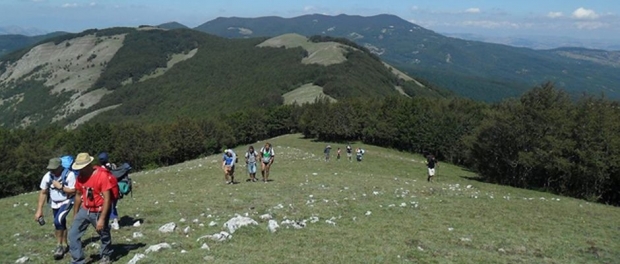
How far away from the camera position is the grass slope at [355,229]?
12297 millimetres

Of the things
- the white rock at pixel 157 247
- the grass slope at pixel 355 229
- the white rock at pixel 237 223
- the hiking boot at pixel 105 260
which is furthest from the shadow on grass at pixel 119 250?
the white rock at pixel 237 223

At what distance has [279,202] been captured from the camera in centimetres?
1991

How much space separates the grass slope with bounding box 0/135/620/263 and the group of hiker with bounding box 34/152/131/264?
3.66 ft

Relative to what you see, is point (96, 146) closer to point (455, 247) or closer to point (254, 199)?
point (254, 199)

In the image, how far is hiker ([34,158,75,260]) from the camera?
39.0 feet

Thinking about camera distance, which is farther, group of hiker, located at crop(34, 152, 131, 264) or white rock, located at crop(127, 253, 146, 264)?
white rock, located at crop(127, 253, 146, 264)

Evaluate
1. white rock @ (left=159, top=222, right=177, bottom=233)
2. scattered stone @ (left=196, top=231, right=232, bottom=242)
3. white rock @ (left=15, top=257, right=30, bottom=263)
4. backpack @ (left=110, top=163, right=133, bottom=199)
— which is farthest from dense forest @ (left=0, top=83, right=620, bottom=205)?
white rock @ (left=15, top=257, right=30, bottom=263)

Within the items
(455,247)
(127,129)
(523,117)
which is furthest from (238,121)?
(455,247)

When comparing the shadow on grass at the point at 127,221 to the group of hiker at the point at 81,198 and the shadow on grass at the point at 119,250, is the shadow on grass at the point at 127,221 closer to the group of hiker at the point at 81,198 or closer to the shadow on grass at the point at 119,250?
the shadow on grass at the point at 119,250

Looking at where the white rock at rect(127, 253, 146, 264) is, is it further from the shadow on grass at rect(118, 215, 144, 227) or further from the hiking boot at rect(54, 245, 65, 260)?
the shadow on grass at rect(118, 215, 144, 227)

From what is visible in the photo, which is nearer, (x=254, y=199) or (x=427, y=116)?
(x=254, y=199)

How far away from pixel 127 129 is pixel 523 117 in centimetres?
8806

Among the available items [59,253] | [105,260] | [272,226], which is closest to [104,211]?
[105,260]

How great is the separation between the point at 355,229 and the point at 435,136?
269ft
